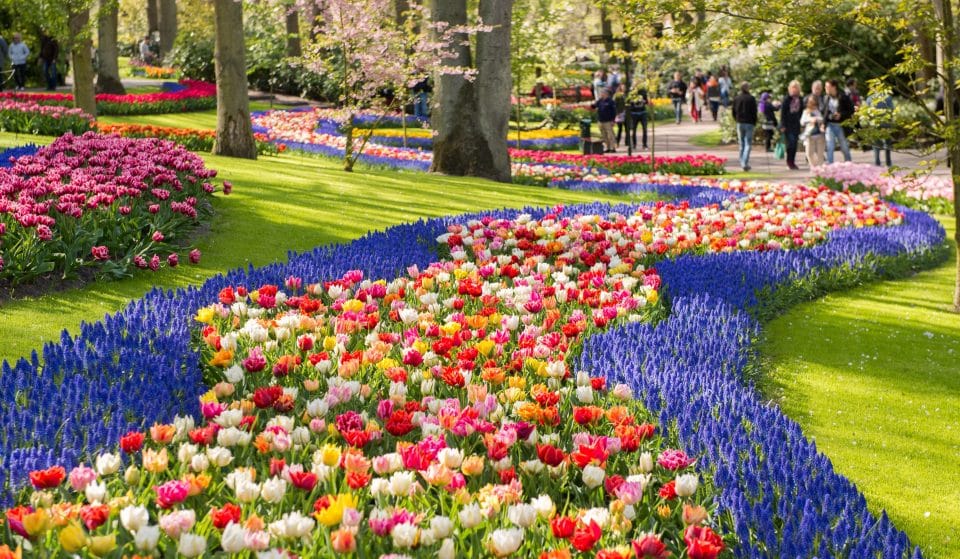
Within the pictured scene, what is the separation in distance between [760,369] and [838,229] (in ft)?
15.3

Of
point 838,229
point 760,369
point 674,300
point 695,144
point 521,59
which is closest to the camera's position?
point 760,369

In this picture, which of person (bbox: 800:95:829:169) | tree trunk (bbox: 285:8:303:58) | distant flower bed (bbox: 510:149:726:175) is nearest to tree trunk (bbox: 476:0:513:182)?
distant flower bed (bbox: 510:149:726:175)

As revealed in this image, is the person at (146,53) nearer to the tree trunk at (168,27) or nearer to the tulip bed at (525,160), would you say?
the tree trunk at (168,27)

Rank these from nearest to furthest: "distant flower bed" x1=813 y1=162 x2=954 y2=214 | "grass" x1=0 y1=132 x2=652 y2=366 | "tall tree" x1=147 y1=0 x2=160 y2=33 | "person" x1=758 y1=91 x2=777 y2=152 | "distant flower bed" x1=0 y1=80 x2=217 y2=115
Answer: "grass" x1=0 y1=132 x2=652 y2=366, "distant flower bed" x1=813 y1=162 x2=954 y2=214, "person" x1=758 y1=91 x2=777 y2=152, "distant flower bed" x1=0 y1=80 x2=217 y2=115, "tall tree" x1=147 y1=0 x2=160 y2=33

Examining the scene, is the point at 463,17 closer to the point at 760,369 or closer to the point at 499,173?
the point at 499,173

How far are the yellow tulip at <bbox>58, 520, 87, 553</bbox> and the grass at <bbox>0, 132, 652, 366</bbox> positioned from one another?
11.1 ft

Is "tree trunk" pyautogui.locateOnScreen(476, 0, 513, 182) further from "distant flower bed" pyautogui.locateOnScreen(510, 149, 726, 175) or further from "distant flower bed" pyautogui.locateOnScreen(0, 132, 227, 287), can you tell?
"distant flower bed" pyautogui.locateOnScreen(0, 132, 227, 287)

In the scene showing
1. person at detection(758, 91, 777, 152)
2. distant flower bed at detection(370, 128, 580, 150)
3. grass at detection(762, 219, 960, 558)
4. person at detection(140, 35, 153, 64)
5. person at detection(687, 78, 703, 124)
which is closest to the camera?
grass at detection(762, 219, 960, 558)

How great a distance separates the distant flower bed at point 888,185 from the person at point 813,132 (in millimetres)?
2603

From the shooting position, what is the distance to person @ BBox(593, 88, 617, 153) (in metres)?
23.7

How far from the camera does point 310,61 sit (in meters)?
16.6

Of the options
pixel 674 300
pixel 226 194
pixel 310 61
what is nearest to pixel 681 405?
pixel 674 300

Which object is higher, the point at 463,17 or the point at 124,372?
the point at 463,17

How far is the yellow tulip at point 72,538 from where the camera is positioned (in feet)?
8.87
